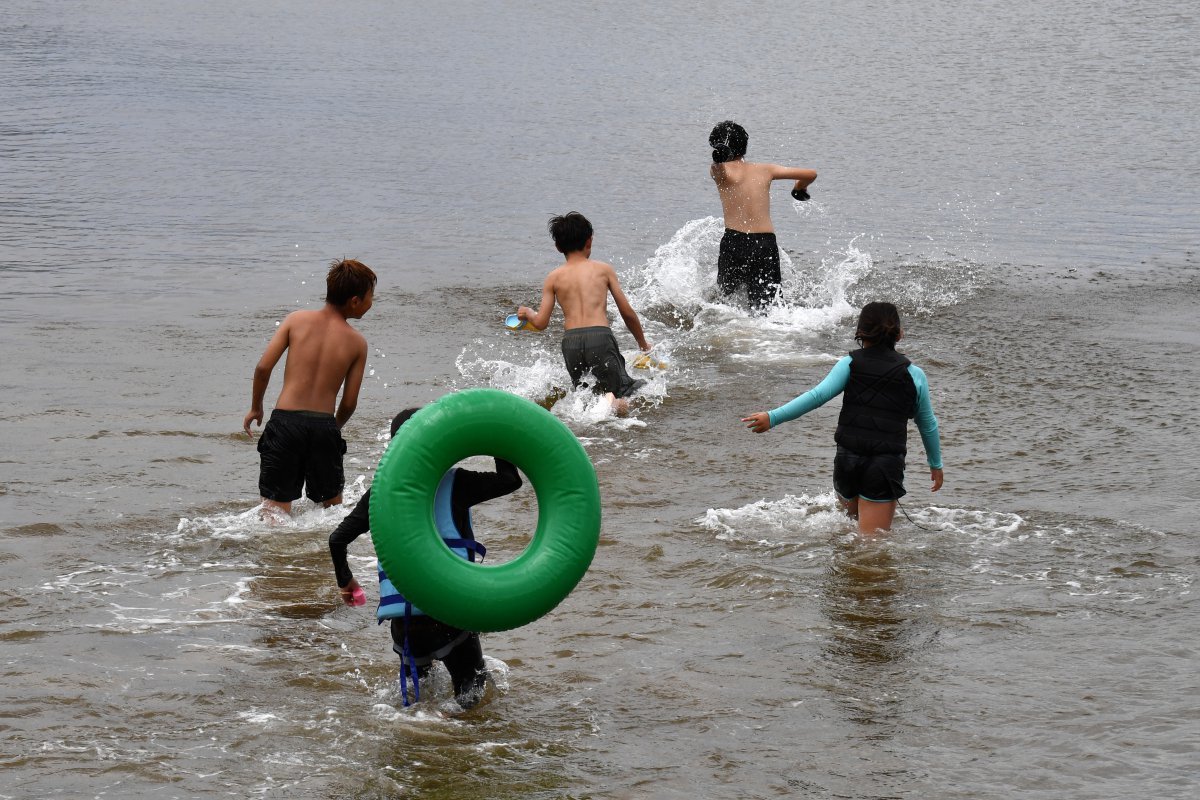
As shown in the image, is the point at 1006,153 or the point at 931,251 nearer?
the point at 931,251

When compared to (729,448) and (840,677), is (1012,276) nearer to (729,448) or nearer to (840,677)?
(729,448)

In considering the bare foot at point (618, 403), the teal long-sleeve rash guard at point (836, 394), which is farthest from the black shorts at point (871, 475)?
the bare foot at point (618, 403)

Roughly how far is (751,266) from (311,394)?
20.8 ft

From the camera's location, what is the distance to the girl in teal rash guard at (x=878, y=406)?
6.53 meters

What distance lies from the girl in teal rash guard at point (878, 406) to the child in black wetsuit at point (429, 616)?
2.03 meters

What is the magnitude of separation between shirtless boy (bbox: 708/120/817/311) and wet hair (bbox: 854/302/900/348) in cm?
526

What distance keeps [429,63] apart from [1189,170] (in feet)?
62.7

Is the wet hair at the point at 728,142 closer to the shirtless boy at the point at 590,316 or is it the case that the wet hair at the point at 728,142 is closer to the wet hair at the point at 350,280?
the shirtless boy at the point at 590,316

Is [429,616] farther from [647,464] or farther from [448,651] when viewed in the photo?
[647,464]

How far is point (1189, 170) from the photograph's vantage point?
20.0 m

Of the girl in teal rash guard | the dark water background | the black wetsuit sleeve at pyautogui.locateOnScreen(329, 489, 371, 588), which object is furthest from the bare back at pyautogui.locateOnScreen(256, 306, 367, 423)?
the girl in teal rash guard

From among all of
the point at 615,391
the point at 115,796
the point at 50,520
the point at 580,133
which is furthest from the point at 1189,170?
the point at 115,796

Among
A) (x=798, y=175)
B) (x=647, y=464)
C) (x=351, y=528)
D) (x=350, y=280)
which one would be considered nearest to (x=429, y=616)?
(x=351, y=528)

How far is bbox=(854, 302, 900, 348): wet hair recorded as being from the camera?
21.4ft
